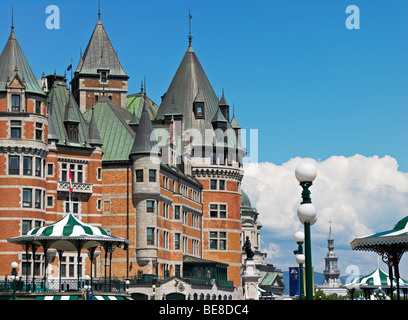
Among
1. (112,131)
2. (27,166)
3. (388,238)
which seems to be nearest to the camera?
(388,238)

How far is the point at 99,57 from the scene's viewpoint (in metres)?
105

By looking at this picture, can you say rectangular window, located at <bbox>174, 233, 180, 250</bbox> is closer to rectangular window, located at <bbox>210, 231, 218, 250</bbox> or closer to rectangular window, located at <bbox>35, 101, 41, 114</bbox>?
rectangular window, located at <bbox>210, 231, 218, 250</bbox>

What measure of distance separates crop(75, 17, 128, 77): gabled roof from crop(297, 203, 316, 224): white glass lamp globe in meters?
84.5

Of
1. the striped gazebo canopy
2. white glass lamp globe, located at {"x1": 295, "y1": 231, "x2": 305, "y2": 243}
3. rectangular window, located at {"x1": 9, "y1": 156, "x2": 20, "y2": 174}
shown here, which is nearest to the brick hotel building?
rectangular window, located at {"x1": 9, "y1": 156, "x2": 20, "y2": 174}

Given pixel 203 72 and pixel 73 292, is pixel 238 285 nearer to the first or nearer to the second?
pixel 203 72

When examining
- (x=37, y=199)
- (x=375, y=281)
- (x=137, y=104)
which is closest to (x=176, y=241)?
(x=37, y=199)

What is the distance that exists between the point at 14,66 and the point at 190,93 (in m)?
36.0

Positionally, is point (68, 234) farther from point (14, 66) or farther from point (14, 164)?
point (14, 66)

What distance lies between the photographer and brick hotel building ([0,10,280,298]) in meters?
75.0

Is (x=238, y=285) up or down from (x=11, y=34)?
down

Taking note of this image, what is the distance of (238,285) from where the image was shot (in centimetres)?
10650

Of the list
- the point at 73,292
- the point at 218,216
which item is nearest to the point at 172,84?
the point at 218,216

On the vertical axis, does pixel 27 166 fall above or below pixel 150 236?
above

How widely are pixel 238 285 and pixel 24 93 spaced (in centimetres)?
4337
